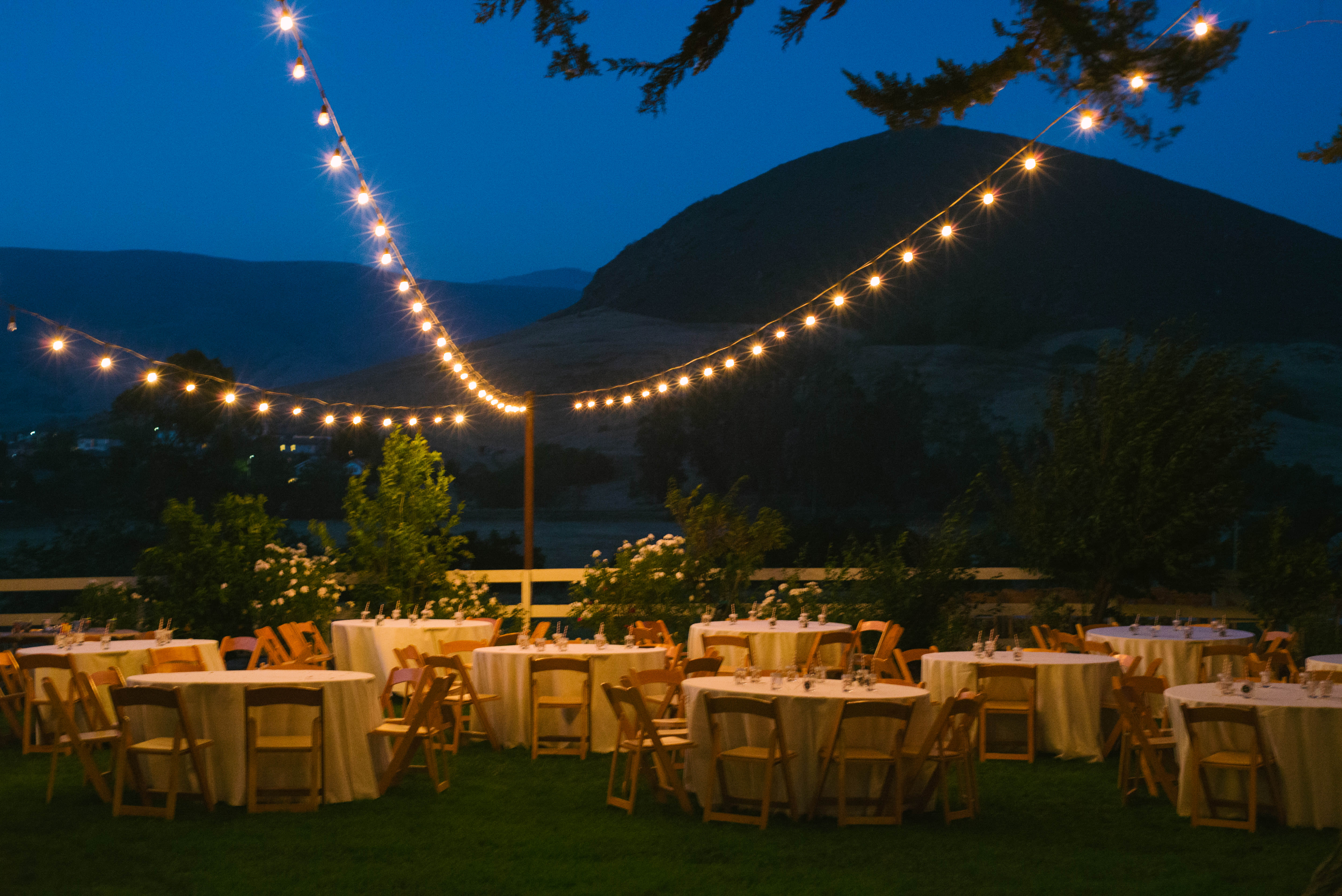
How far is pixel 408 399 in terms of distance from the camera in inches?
1785

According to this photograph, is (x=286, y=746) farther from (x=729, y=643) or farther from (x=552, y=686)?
(x=729, y=643)

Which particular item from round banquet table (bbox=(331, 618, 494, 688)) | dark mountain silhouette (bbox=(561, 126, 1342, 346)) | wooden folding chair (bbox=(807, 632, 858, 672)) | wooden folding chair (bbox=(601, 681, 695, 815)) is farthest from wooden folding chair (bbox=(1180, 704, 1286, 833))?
dark mountain silhouette (bbox=(561, 126, 1342, 346))

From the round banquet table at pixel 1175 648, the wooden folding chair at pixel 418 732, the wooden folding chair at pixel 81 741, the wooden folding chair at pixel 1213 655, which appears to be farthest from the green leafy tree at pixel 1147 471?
the wooden folding chair at pixel 81 741

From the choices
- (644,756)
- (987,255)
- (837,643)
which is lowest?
(644,756)

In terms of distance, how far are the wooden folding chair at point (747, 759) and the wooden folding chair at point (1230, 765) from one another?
6.62ft

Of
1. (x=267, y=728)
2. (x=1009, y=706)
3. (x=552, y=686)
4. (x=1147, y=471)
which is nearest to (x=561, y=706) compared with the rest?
(x=552, y=686)

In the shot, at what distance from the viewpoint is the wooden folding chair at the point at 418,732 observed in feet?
22.1

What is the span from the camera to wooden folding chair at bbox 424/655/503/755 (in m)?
8.09

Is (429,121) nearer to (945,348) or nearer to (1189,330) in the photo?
(1189,330)

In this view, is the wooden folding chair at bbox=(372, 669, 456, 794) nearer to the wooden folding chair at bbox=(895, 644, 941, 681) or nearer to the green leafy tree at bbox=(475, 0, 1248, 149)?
the wooden folding chair at bbox=(895, 644, 941, 681)

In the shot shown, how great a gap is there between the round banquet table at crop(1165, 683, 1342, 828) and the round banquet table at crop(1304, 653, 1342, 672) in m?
1.68

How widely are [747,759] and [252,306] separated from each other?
57.2 meters

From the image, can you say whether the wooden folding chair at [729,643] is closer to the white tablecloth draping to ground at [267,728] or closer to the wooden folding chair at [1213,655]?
the wooden folding chair at [1213,655]

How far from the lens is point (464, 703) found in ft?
29.5
